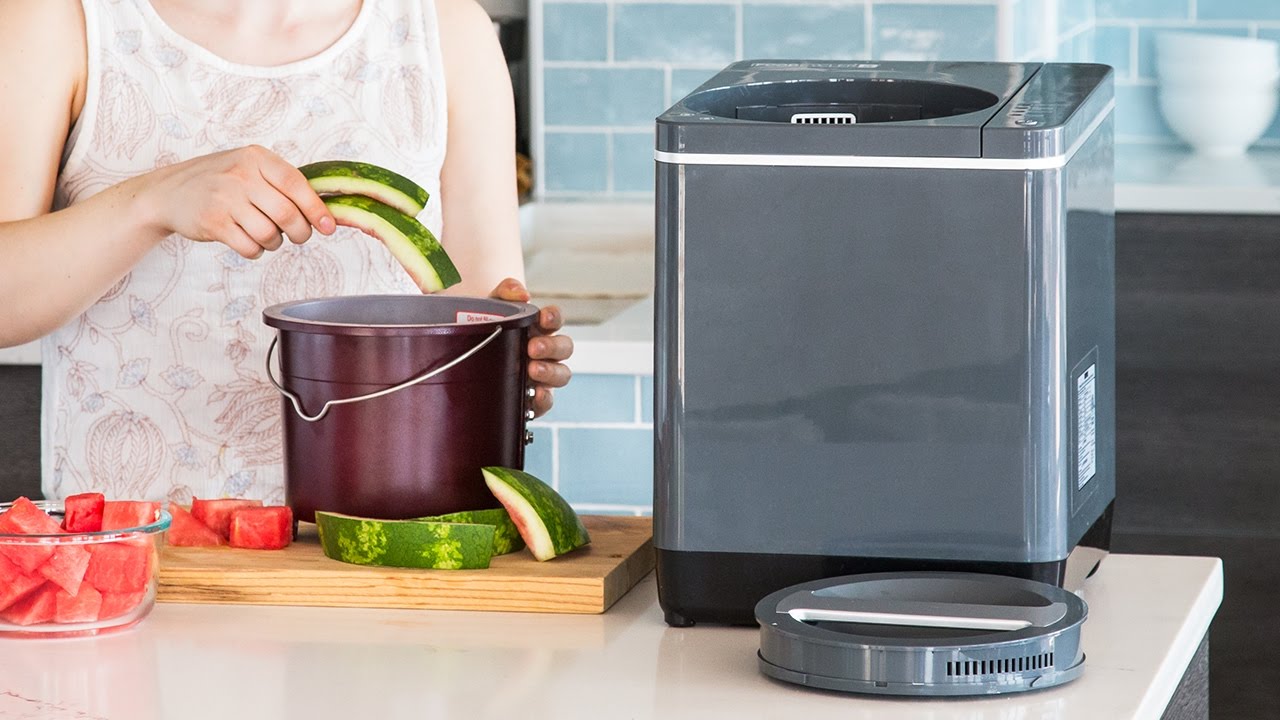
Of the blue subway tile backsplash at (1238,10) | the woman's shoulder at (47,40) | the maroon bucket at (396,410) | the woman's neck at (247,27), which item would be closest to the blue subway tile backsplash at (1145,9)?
the blue subway tile backsplash at (1238,10)

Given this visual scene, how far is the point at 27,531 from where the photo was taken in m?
1.03

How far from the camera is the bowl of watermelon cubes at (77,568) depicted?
1.03 m

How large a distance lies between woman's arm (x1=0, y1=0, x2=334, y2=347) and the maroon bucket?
0.24 ft

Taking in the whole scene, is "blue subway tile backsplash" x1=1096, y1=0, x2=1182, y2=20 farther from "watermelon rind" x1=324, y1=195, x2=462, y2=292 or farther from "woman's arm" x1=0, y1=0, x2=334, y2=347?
"watermelon rind" x1=324, y1=195, x2=462, y2=292

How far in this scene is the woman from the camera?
5.38 feet

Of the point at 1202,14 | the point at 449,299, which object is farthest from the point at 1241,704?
the point at 449,299

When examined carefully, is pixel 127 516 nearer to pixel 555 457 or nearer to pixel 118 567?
pixel 118 567

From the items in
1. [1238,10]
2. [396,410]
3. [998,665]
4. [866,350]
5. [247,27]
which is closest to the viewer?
[998,665]

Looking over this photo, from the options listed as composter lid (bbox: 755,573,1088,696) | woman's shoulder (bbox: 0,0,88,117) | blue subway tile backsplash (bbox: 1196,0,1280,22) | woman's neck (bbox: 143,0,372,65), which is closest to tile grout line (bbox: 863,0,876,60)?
blue subway tile backsplash (bbox: 1196,0,1280,22)

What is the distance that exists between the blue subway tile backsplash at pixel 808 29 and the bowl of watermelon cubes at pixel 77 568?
1.94 meters

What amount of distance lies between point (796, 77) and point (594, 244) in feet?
5.94

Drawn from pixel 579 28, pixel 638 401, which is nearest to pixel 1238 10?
pixel 579 28

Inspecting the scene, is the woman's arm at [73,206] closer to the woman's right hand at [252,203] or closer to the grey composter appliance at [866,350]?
the woman's right hand at [252,203]

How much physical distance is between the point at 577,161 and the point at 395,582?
2.00 meters
